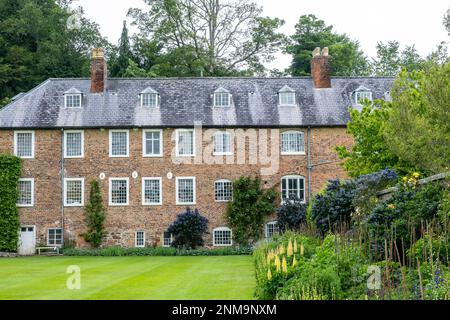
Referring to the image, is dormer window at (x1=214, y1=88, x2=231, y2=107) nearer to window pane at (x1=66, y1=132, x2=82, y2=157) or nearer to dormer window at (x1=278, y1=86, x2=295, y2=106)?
dormer window at (x1=278, y1=86, x2=295, y2=106)

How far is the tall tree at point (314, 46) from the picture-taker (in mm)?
58094

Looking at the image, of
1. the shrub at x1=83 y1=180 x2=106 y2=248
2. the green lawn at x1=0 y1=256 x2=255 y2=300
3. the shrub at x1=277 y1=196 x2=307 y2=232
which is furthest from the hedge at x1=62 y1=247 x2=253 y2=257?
the green lawn at x1=0 y1=256 x2=255 y2=300

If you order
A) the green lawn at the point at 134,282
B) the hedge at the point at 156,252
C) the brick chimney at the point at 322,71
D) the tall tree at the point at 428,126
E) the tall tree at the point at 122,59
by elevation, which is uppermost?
the tall tree at the point at 122,59

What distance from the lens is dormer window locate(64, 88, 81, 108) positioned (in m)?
40.9

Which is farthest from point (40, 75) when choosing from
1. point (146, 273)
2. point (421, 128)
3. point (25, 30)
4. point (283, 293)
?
point (283, 293)

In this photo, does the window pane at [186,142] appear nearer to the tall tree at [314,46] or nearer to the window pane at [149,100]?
the window pane at [149,100]

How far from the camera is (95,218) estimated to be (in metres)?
39.2

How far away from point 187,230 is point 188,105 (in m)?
7.22

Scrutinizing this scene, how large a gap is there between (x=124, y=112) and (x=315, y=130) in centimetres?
1053

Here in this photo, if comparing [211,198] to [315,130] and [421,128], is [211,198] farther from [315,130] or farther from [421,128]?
[421,128]

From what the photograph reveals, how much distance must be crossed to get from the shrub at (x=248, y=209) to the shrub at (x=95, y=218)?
266 inches

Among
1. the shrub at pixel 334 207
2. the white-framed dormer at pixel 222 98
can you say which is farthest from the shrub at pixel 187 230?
the shrub at pixel 334 207

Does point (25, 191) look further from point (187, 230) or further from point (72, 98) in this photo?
point (187, 230)

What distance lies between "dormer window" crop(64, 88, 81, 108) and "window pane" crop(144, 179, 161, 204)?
587cm
